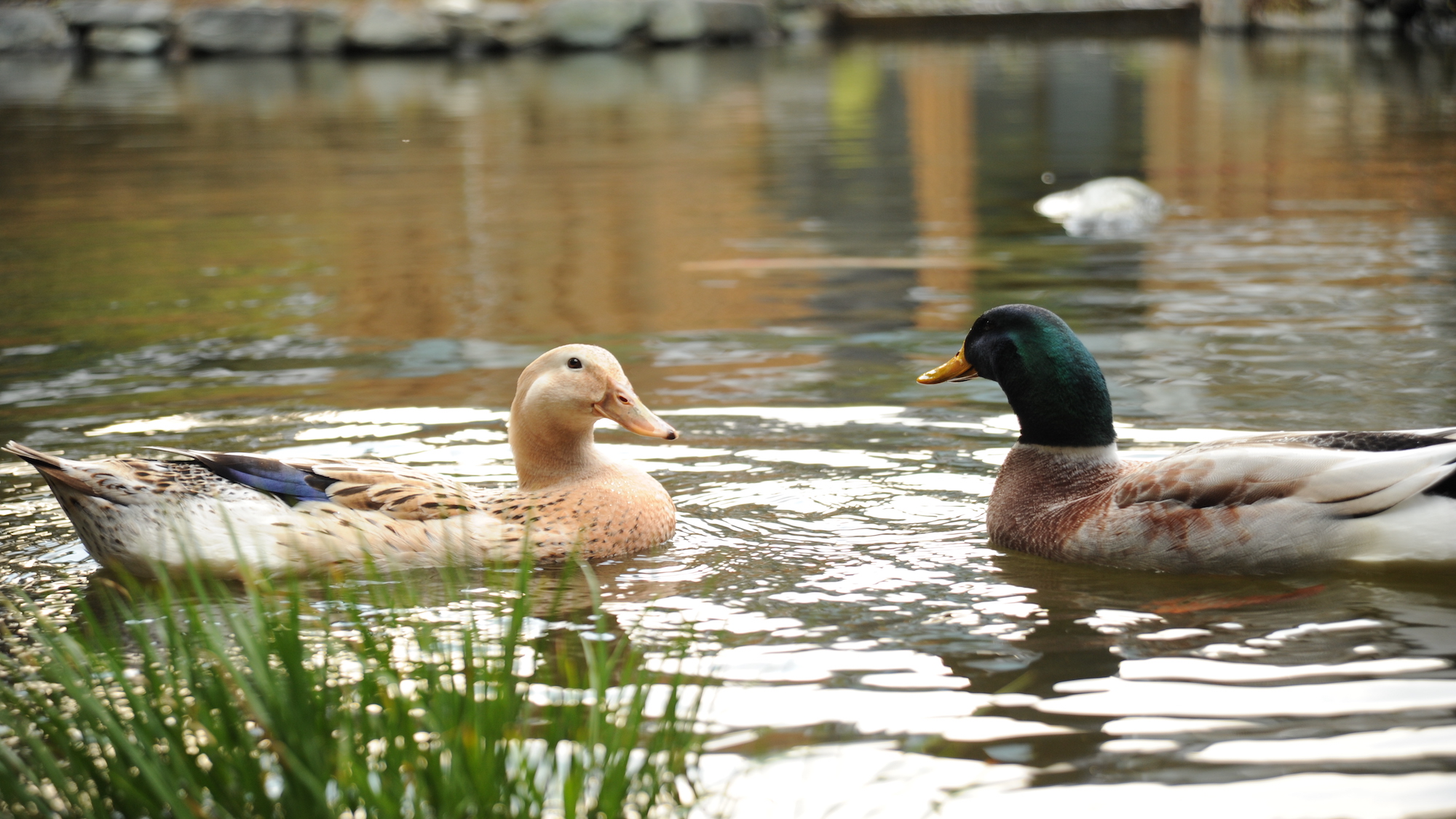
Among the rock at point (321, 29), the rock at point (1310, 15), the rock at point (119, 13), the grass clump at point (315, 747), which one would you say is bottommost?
the grass clump at point (315, 747)

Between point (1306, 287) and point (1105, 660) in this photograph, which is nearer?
point (1105, 660)

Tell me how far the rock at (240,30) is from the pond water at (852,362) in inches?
839

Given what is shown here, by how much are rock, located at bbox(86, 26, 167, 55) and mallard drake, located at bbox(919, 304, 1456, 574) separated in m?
42.8

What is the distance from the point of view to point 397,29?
141 ft

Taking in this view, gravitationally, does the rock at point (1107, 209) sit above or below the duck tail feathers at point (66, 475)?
below

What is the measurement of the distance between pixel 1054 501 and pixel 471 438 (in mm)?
2820

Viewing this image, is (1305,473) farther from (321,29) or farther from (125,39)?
(125,39)

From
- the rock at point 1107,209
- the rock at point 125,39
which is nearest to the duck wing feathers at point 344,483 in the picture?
the rock at point 1107,209

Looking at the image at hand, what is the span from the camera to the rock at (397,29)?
42.9 metres

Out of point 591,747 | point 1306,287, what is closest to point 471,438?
point 591,747

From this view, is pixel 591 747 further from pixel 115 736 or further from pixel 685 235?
pixel 685 235

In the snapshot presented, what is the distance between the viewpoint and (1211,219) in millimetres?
13156

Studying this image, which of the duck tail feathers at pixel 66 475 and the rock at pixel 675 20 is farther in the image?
the rock at pixel 675 20

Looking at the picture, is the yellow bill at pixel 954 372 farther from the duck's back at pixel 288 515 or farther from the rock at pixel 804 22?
the rock at pixel 804 22
